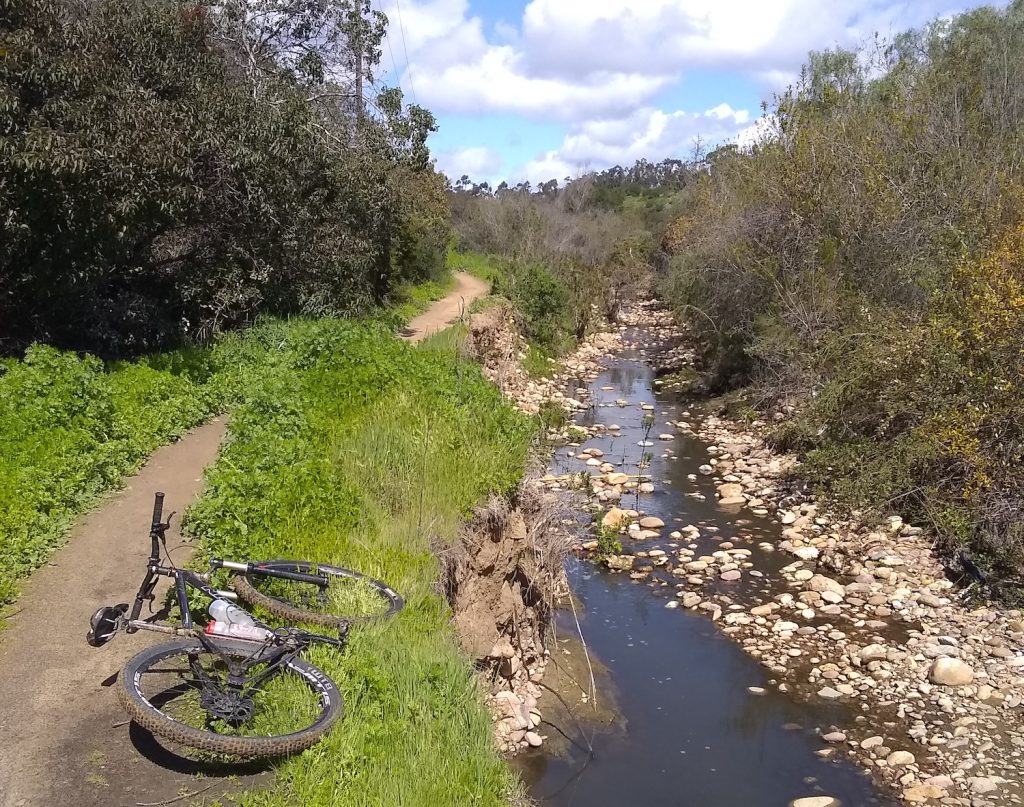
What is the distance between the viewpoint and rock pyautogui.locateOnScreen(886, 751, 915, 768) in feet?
25.1

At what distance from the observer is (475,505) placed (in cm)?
844

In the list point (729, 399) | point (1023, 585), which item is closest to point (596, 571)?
point (1023, 585)

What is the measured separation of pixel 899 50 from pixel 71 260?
931 inches

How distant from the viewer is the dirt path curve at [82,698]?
4508mm

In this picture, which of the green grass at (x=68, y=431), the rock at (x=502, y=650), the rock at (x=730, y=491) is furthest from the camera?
the rock at (x=730, y=491)

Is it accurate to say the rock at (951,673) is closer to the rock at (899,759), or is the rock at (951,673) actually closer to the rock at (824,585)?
the rock at (899,759)

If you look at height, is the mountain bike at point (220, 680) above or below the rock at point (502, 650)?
above

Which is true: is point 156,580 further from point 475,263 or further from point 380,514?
point 475,263

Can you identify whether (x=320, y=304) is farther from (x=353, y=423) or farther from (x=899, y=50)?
(x=899, y=50)

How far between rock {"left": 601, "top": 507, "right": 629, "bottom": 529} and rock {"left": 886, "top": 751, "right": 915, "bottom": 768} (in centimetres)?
587

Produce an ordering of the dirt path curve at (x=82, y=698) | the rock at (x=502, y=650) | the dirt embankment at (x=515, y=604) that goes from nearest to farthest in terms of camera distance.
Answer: the dirt path curve at (x=82, y=698) → the dirt embankment at (x=515, y=604) → the rock at (x=502, y=650)

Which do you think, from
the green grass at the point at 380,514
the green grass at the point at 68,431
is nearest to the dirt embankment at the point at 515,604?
the green grass at the point at 380,514

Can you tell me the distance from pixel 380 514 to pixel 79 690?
304 cm

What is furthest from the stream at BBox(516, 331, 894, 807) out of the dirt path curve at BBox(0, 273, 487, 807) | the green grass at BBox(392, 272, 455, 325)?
the green grass at BBox(392, 272, 455, 325)
